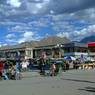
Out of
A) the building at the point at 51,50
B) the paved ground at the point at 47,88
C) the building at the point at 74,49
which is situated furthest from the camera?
the building at the point at 74,49

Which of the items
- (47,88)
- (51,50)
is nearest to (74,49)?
(51,50)

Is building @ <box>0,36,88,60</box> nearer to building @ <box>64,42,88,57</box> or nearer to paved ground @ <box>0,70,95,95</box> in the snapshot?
building @ <box>64,42,88,57</box>

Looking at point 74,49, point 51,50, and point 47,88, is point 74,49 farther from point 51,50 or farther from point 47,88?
point 47,88

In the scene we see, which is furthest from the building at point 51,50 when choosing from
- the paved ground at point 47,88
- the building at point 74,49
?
the paved ground at point 47,88

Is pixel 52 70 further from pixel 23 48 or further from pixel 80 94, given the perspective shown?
pixel 23 48

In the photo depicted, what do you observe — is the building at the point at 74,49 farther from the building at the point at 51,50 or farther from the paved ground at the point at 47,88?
the paved ground at the point at 47,88

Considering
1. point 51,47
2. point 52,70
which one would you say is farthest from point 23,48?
point 52,70

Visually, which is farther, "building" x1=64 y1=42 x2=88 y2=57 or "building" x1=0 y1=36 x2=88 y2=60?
"building" x1=64 y1=42 x2=88 y2=57

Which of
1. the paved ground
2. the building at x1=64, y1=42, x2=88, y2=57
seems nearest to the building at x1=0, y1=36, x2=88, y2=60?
the building at x1=64, y1=42, x2=88, y2=57

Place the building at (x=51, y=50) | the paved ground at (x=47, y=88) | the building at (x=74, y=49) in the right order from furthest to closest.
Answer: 1. the building at (x=74, y=49)
2. the building at (x=51, y=50)
3. the paved ground at (x=47, y=88)

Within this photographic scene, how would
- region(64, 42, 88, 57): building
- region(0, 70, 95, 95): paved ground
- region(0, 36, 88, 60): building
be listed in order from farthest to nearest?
region(64, 42, 88, 57): building < region(0, 36, 88, 60): building < region(0, 70, 95, 95): paved ground

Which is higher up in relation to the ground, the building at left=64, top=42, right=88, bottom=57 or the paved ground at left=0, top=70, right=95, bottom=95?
the building at left=64, top=42, right=88, bottom=57

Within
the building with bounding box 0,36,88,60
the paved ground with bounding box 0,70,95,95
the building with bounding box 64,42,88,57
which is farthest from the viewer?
the building with bounding box 64,42,88,57

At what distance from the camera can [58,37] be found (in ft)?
550
